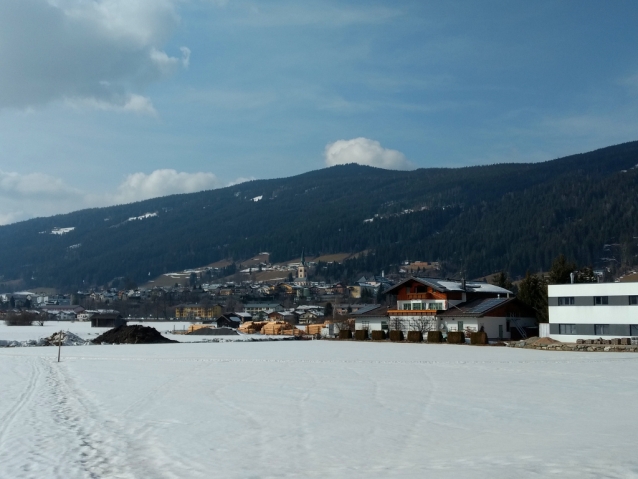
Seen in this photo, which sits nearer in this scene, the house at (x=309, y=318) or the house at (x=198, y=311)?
the house at (x=309, y=318)

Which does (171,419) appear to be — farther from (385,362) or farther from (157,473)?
(385,362)

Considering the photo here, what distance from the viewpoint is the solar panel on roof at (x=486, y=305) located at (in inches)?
2554

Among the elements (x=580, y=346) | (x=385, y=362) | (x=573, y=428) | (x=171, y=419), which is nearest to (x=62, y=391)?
(x=171, y=419)

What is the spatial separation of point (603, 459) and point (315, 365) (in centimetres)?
2350

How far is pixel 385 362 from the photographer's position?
121 feet

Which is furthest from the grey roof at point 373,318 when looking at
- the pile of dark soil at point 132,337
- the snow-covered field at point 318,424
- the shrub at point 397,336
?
the snow-covered field at point 318,424

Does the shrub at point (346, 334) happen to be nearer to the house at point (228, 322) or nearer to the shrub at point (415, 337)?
the shrub at point (415, 337)

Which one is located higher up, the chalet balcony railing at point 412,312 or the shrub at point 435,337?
the chalet balcony railing at point 412,312

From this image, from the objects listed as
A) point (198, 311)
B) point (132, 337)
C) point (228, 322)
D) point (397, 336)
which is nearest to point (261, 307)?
point (198, 311)

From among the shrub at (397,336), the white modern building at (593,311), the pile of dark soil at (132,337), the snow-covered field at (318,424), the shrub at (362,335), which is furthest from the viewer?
the shrub at (362,335)

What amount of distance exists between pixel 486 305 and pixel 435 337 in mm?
7864

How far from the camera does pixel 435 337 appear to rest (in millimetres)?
61344

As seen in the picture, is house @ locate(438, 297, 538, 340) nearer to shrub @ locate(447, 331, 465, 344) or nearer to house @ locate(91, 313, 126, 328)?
shrub @ locate(447, 331, 465, 344)

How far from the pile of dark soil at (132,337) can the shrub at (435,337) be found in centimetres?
2586
